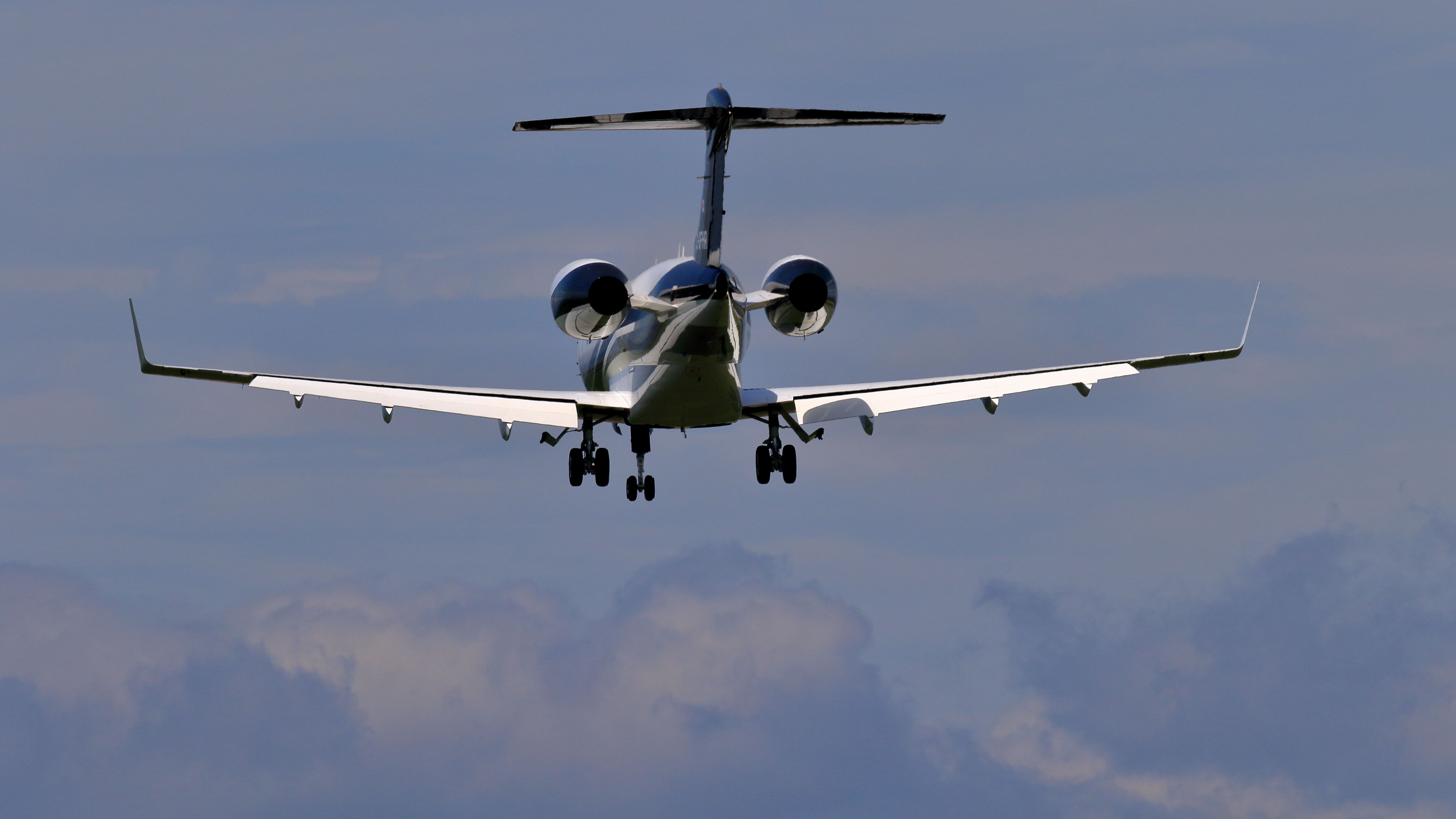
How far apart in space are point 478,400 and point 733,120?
8879 millimetres

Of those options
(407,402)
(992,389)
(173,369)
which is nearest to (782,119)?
(992,389)

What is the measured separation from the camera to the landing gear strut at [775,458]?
42.5m

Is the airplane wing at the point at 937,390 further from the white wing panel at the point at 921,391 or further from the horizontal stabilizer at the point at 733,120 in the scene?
the horizontal stabilizer at the point at 733,120

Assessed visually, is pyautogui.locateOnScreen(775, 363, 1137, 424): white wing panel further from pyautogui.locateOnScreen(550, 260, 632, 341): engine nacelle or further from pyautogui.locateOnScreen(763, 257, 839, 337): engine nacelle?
pyautogui.locateOnScreen(550, 260, 632, 341): engine nacelle

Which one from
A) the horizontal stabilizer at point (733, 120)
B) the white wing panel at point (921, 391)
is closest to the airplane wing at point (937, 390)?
the white wing panel at point (921, 391)

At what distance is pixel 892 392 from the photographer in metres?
42.9

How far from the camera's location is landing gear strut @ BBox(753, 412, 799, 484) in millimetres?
42500

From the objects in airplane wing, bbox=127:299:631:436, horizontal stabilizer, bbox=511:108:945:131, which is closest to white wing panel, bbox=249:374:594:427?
A: airplane wing, bbox=127:299:631:436

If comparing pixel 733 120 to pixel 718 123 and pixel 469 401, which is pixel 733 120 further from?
pixel 469 401

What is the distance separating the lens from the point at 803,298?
38969 mm

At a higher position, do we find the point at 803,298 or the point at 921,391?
the point at 803,298

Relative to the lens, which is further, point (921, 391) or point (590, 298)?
point (921, 391)

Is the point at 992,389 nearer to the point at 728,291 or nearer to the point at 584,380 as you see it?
the point at 728,291

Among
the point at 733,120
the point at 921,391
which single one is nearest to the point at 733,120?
the point at 733,120
